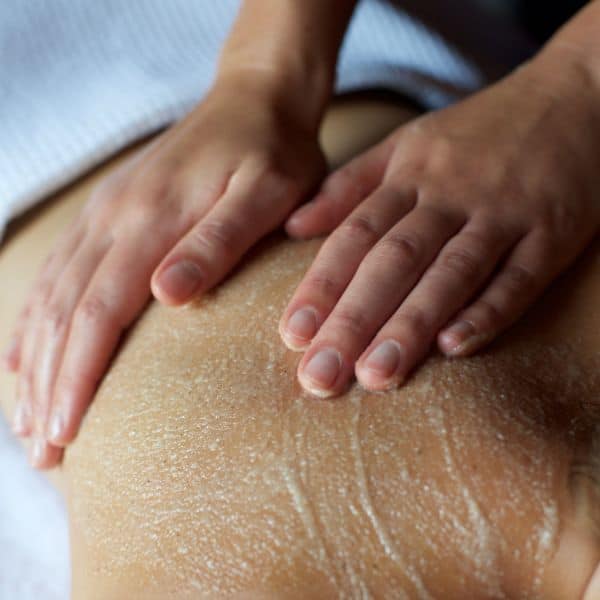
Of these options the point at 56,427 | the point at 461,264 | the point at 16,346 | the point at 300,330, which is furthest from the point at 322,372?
the point at 16,346

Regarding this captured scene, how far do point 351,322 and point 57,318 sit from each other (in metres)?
0.29

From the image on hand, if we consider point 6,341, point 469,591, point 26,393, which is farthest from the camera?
point 6,341

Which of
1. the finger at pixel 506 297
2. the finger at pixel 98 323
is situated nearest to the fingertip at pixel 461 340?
the finger at pixel 506 297

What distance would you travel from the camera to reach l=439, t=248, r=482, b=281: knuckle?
625mm

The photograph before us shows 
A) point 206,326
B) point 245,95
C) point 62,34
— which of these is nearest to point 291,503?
point 206,326

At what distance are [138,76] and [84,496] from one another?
0.57 m

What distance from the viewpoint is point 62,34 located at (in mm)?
1078

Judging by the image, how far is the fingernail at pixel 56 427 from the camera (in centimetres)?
69

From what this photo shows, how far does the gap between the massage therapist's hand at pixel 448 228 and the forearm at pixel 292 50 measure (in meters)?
0.13

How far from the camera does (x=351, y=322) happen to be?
589mm

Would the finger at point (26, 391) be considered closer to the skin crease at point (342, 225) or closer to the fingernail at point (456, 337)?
the skin crease at point (342, 225)

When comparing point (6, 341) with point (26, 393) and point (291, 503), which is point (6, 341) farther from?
point (291, 503)

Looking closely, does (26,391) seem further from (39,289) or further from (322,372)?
(322,372)

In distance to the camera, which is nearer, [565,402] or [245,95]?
[565,402]
